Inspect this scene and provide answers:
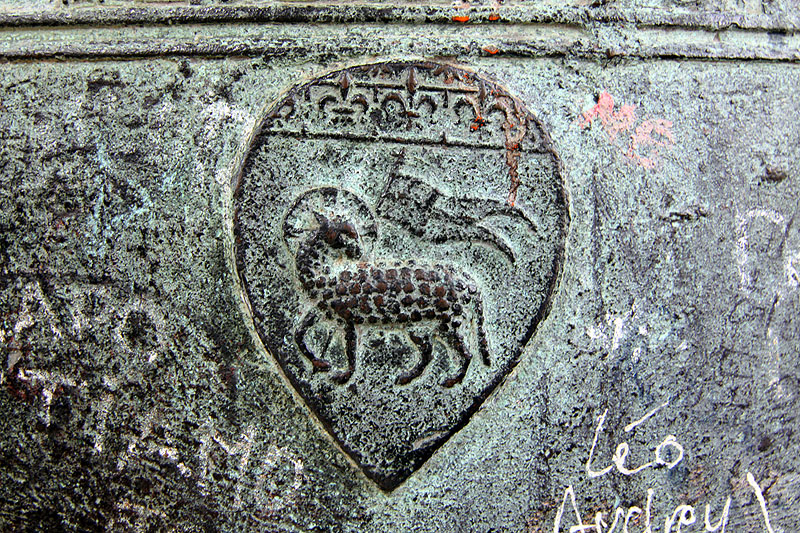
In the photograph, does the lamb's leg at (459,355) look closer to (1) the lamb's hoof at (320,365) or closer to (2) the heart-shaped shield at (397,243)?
(2) the heart-shaped shield at (397,243)

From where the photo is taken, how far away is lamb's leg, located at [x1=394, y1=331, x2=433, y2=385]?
101 centimetres

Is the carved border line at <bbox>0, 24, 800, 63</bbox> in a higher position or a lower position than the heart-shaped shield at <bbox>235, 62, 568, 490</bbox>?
higher

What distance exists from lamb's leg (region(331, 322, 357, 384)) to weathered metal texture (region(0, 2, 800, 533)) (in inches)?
0.6

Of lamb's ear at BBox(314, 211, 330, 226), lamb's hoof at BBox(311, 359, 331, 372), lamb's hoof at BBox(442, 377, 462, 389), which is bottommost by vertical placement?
lamb's hoof at BBox(442, 377, 462, 389)

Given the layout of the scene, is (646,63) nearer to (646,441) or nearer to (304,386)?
(646,441)

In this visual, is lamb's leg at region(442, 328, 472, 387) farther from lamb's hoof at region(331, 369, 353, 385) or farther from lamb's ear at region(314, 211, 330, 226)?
lamb's ear at region(314, 211, 330, 226)

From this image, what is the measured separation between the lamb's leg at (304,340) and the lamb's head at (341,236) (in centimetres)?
11

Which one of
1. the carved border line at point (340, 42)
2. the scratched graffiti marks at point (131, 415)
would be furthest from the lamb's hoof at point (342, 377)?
the carved border line at point (340, 42)

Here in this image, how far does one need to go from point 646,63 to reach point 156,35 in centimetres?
88

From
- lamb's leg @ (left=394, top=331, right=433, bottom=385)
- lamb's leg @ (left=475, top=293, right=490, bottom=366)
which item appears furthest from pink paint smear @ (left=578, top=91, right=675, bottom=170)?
lamb's leg @ (left=394, top=331, right=433, bottom=385)

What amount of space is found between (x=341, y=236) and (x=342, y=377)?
232 millimetres

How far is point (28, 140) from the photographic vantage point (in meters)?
1.06

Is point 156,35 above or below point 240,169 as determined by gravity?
above

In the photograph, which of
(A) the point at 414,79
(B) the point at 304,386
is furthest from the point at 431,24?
(B) the point at 304,386
